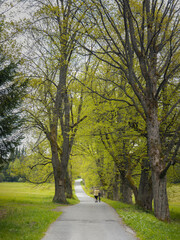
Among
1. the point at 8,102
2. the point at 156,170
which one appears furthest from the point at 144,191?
the point at 8,102

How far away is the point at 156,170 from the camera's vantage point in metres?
10.5

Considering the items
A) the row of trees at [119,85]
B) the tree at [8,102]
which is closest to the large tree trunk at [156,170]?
the row of trees at [119,85]

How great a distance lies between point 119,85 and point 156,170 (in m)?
4.39

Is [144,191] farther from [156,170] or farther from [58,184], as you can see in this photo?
[156,170]

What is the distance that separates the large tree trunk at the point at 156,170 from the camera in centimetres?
1038

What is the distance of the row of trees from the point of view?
1067 centimetres

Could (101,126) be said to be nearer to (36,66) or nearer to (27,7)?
(36,66)

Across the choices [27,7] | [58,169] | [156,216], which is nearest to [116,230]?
[156,216]

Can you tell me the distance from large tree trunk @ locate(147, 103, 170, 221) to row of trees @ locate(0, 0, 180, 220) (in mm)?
39

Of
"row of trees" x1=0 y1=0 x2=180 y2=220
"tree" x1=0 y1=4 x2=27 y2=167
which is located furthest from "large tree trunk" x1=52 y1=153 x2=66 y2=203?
"tree" x1=0 y1=4 x2=27 y2=167

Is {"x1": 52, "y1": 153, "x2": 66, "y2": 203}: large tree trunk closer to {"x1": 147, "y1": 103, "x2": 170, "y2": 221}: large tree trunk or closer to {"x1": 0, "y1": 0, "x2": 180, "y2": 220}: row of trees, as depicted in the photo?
{"x1": 0, "y1": 0, "x2": 180, "y2": 220}: row of trees

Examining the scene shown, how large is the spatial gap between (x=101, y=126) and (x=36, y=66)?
19.3 feet

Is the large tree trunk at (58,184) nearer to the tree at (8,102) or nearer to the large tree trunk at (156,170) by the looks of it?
the tree at (8,102)

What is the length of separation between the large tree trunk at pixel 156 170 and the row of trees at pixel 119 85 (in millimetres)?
39
